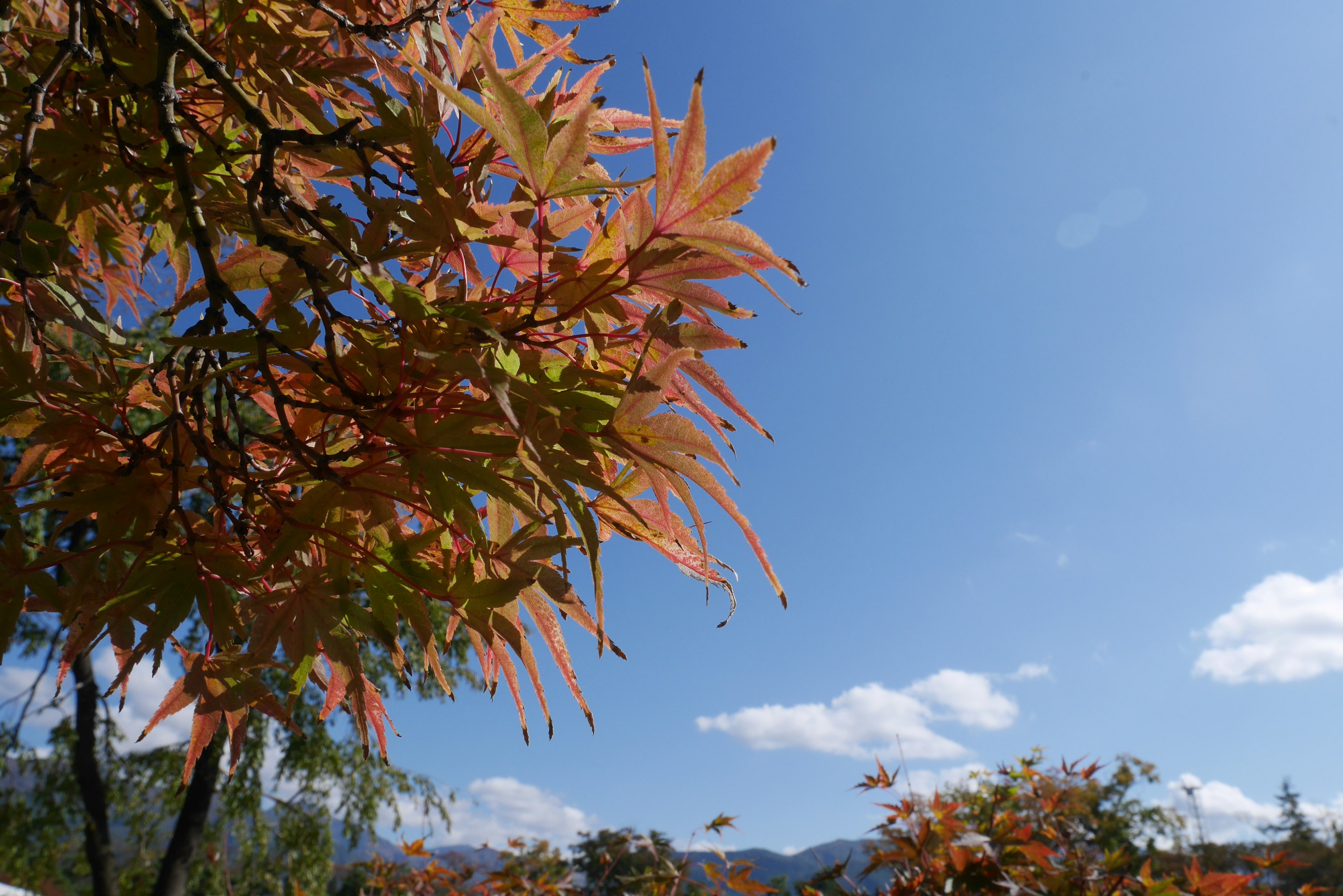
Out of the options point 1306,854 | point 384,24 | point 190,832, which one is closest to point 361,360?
point 384,24

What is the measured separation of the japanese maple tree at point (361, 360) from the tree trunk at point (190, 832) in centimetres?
673

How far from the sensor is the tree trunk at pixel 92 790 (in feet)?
19.5

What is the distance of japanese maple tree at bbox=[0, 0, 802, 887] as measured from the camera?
1.79 ft

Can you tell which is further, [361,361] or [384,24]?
[384,24]

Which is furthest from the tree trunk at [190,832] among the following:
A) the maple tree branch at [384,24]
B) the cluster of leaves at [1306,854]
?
the cluster of leaves at [1306,854]

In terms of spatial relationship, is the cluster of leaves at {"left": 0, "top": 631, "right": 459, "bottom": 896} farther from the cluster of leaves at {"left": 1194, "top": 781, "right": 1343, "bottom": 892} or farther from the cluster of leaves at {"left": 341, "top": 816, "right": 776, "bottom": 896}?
the cluster of leaves at {"left": 1194, "top": 781, "right": 1343, "bottom": 892}

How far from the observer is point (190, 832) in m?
6.41

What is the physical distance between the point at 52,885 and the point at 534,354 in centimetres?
59

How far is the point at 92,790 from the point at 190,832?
0.88m

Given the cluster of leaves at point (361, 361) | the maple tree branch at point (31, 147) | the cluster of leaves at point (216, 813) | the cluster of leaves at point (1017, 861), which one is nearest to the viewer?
the cluster of leaves at point (361, 361)

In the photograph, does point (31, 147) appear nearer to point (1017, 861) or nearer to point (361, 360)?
point (361, 360)

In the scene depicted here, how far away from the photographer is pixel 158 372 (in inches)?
30.1

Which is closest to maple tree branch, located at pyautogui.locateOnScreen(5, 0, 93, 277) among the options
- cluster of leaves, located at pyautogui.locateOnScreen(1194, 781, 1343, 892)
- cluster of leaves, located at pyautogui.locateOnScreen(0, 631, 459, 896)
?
cluster of leaves, located at pyautogui.locateOnScreen(0, 631, 459, 896)

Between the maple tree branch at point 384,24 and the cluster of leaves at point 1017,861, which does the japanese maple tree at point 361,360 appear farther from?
the cluster of leaves at point 1017,861
